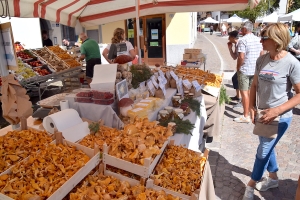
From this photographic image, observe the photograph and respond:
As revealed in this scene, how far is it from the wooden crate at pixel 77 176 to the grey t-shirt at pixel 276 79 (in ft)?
6.34

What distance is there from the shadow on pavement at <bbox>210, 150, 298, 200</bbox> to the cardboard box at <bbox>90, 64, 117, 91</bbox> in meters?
2.02

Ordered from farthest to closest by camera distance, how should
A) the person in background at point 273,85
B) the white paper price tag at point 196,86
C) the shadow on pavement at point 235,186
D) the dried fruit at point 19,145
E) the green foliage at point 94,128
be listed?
1. the white paper price tag at point 196,86
2. the shadow on pavement at point 235,186
3. the green foliage at point 94,128
4. the person in background at point 273,85
5. the dried fruit at point 19,145

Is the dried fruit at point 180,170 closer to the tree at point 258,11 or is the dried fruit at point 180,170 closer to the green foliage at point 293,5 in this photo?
the green foliage at point 293,5

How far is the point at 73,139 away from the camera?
2600 mm

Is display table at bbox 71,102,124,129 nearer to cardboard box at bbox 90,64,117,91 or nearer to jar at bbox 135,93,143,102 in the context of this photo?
cardboard box at bbox 90,64,117,91

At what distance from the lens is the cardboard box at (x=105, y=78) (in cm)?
313

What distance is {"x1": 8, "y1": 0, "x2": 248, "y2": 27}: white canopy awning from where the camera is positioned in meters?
3.83

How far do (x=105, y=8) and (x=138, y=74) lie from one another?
2.10 metres

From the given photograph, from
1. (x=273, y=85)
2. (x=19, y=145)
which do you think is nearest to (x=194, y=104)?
(x=273, y=85)

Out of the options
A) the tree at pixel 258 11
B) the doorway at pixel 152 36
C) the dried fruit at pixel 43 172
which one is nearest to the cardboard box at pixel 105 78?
the dried fruit at pixel 43 172

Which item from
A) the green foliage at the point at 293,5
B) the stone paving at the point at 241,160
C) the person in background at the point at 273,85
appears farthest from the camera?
the green foliage at the point at 293,5

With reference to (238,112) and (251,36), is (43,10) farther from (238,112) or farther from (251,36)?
(238,112)

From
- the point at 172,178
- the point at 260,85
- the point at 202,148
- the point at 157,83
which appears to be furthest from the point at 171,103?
the point at 172,178

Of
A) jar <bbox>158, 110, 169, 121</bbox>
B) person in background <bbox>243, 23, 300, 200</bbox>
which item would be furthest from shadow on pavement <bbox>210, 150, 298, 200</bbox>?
jar <bbox>158, 110, 169, 121</bbox>
